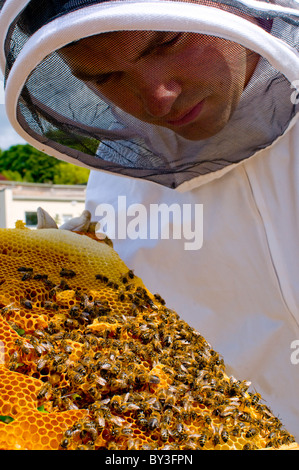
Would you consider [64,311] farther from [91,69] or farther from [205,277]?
[205,277]

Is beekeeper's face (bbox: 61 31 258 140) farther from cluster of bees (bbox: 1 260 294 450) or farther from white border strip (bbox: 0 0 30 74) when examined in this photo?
cluster of bees (bbox: 1 260 294 450)

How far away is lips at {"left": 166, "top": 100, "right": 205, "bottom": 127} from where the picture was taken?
1.47 m

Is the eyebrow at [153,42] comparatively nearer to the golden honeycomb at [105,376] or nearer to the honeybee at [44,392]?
the golden honeycomb at [105,376]

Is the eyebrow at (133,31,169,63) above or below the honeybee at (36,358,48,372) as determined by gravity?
above

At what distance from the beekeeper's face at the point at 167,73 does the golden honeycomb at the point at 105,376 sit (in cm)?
67

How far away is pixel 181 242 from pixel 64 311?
3.19 feet

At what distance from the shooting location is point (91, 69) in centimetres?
130

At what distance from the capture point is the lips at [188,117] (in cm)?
147

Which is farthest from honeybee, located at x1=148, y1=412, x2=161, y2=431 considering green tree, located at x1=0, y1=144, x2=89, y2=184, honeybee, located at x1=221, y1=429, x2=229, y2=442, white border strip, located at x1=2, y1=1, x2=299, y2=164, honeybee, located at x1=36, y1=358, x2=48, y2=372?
green tree, located at x1=0, y1=144, x2=89, y2=184

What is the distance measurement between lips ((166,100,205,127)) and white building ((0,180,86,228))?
59.6 ft

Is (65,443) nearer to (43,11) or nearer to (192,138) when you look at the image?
(43,11)

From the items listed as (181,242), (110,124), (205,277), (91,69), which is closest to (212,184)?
(181,242)

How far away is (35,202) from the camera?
21.5 meters

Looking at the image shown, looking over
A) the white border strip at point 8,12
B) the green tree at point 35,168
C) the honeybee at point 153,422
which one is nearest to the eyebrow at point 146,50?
the white border strip at point 8,12
